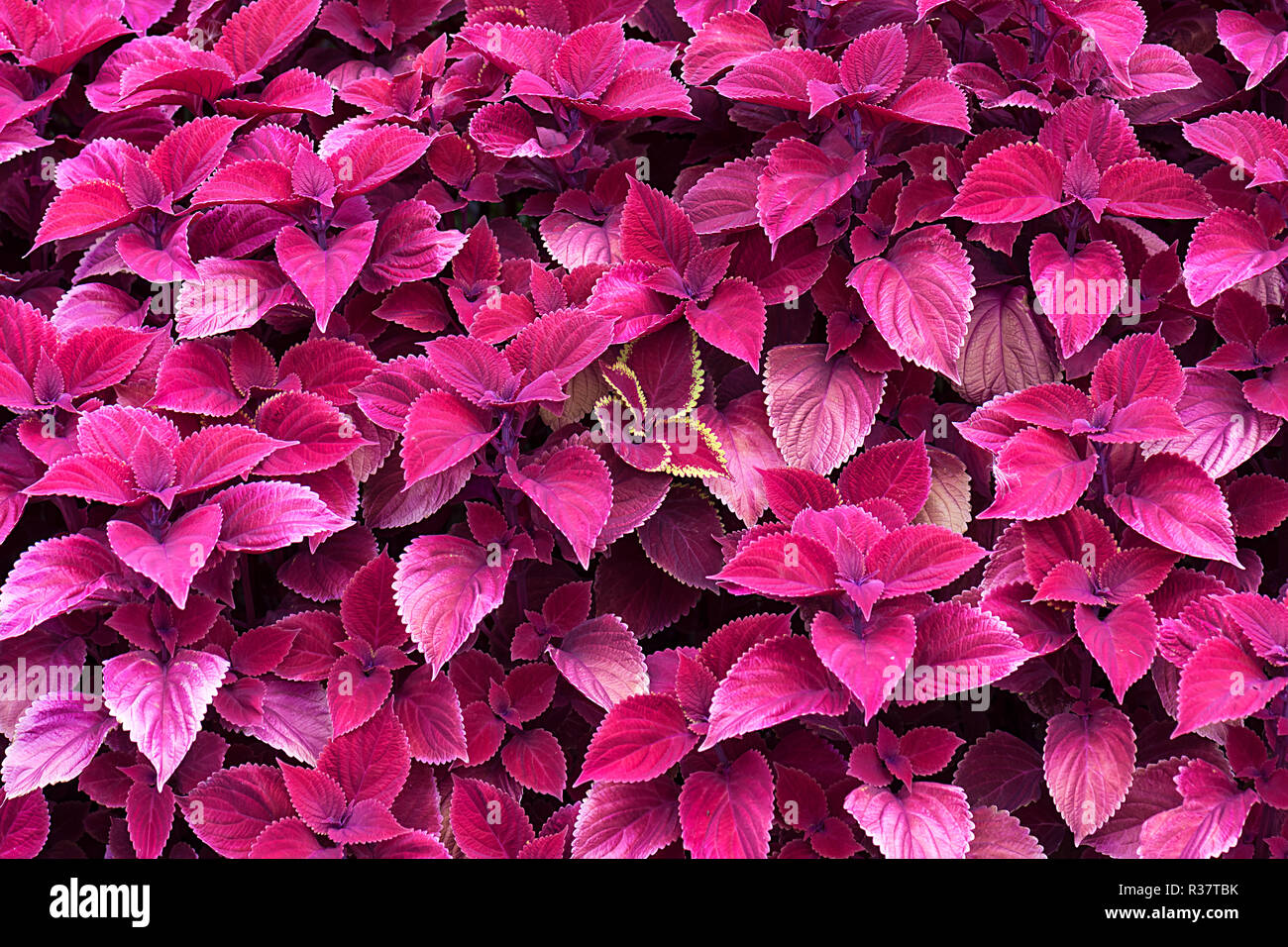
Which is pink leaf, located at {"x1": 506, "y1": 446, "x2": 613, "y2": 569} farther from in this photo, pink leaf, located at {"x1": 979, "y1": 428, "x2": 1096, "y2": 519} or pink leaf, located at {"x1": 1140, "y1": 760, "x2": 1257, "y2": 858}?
pink leaf, located at {"x1": 1140, "y1": 760, "x2": 1257, "y2": 858}

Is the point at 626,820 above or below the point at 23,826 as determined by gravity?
above

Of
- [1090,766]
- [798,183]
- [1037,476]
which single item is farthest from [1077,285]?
[1090,766]

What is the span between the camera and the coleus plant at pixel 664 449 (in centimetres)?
158

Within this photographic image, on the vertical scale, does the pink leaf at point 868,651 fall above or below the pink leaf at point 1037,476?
below

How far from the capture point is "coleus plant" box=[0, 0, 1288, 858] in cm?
158

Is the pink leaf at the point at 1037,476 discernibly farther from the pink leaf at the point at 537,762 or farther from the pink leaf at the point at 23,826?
the pink leaf at the point at 23,826

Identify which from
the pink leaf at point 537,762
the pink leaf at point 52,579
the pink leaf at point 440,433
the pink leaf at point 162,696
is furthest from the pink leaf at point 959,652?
the pink leaf at point 52,579

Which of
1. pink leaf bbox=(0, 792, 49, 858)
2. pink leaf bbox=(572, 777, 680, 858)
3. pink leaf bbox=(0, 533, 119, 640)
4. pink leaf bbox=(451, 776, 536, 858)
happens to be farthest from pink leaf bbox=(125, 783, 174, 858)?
pink leaf bbox=(572, 777, 680, 858)

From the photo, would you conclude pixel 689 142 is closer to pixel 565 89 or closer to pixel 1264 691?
pixel 565 89

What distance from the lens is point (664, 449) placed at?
5.68 feet

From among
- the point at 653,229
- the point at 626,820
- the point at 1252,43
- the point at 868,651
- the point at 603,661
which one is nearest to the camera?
the point at 868,651

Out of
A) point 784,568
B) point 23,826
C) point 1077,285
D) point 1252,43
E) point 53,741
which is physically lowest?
point 23,826

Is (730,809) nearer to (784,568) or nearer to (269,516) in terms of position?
(784,568)
